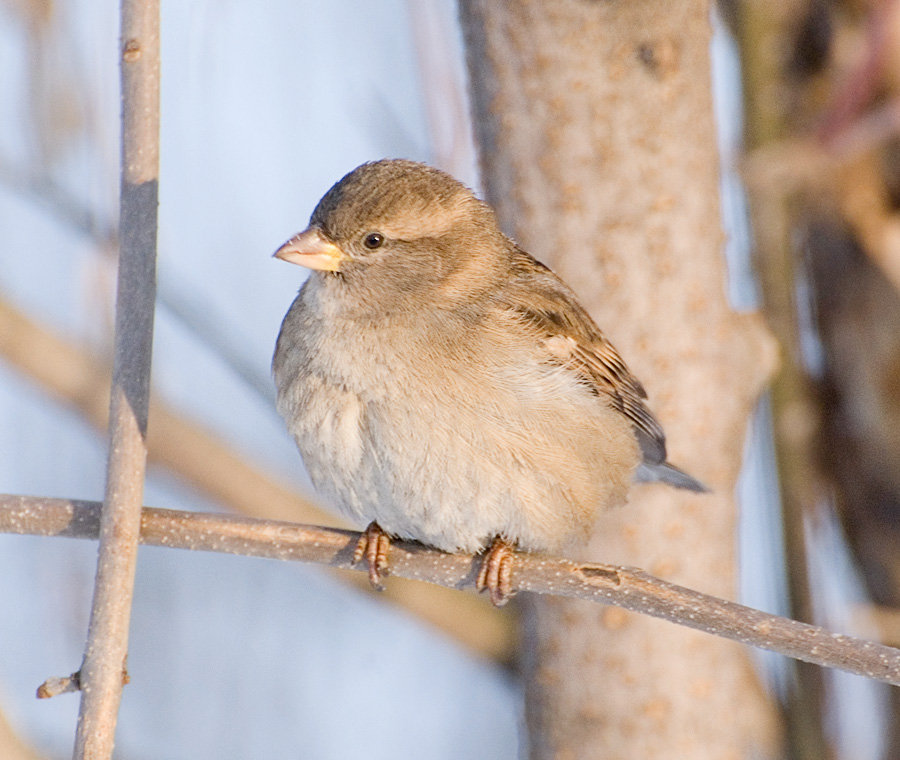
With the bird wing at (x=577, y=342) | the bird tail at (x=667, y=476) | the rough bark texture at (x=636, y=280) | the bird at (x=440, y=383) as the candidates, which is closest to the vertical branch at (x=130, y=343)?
the bird at (x=440, y=383)

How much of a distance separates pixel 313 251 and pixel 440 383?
A: 609 millimetres

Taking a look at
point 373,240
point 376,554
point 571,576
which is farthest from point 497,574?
point 373,240

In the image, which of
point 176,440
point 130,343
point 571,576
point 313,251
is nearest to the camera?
point 130,343

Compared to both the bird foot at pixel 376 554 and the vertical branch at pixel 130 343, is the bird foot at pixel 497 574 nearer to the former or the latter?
the bird foot at pixel 376 554

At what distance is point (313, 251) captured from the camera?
3.39m

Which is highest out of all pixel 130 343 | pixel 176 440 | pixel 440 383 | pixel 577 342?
pixel 577 342

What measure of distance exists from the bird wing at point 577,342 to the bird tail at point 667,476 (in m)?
0.04

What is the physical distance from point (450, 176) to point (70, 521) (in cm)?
175

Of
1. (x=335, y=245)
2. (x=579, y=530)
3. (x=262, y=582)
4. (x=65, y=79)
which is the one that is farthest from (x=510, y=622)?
(x=65, y=79)

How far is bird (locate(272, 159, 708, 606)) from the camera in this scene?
10.6 feet

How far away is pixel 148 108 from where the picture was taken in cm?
242

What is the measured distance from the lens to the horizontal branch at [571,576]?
8.27 ft

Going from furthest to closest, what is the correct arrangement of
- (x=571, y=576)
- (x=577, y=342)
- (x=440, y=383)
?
(x=577, y=342) → (x=440, y=383) → (x=571, y=576)

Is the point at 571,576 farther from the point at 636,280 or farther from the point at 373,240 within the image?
the point at 636,280
